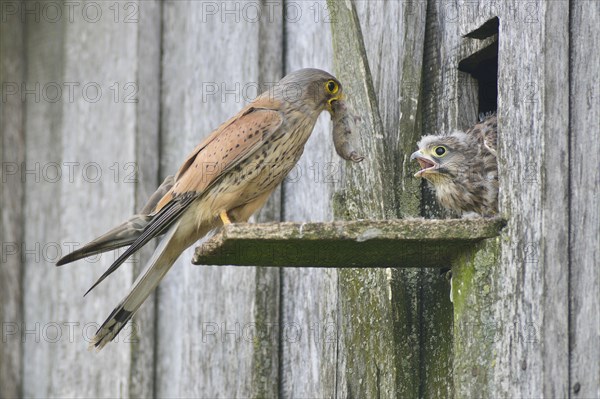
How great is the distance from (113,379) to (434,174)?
2.10 m

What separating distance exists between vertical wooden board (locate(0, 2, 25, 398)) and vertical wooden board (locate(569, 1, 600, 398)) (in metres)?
3.56

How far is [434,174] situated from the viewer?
170 inches

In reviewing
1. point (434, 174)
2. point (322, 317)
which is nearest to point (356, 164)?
point (434, 174)

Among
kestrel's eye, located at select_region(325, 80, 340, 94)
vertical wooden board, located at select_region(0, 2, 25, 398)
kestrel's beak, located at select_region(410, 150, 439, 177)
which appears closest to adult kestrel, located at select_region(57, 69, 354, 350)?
kestrel's eye, located at select_region(325, 80, 340, 94)

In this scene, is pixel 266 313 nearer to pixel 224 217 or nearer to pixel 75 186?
pixel 224 217

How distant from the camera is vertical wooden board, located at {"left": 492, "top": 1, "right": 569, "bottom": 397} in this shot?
3.55 meters

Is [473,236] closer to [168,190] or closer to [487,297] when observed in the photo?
[487,297]

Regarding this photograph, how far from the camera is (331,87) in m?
4.73

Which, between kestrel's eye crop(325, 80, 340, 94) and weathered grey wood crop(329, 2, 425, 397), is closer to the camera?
weathered grey wood crop(329, 2, 425, 397)

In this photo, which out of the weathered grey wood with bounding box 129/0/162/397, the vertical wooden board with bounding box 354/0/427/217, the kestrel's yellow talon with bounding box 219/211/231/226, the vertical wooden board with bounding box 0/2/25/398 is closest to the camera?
the vertical wooden board with bounding box 354/0/427/217

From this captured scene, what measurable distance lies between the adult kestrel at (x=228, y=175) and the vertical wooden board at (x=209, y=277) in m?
0.45

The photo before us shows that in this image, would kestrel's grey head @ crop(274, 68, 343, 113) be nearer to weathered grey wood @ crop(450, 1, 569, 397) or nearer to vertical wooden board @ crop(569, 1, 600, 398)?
weathered grey wood @ crop(450, 1, 569, 397)

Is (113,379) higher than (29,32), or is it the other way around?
(29,32)

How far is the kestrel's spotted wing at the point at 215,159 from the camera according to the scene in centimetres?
452
